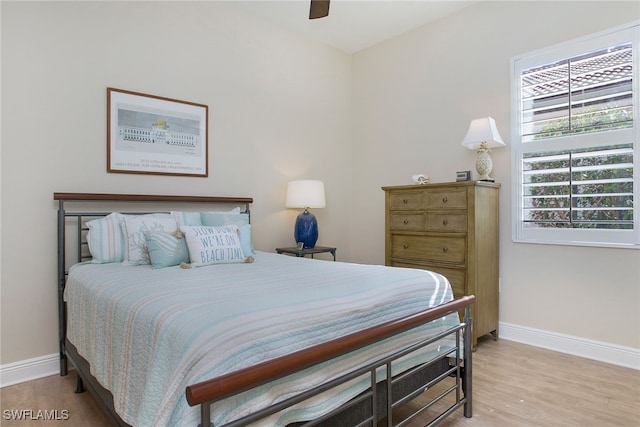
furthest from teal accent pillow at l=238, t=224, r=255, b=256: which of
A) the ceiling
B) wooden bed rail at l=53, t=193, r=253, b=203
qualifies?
the ceiling

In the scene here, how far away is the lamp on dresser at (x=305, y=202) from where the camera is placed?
142 inches

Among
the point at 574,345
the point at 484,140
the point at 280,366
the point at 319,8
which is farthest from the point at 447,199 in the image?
the point at 280,366

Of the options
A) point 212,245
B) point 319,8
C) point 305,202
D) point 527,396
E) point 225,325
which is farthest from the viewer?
point 305,202

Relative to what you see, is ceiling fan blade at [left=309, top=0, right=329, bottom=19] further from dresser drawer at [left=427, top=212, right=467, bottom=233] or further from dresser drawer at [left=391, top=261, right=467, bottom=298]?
dresser drawer at [left=391, top=261, right=467, bottom=298]

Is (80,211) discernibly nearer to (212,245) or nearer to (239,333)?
(212,245)

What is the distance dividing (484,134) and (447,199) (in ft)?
1.96

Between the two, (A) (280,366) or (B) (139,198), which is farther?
(B) (139,198)

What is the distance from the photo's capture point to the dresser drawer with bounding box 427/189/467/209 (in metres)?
2.92

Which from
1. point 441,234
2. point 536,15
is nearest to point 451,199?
point 441,234

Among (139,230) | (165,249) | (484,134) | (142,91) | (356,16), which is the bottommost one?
(165,249)

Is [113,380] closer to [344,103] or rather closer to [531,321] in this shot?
[531,321]

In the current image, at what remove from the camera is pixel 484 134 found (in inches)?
119

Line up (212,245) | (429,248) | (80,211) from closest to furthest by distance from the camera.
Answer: (212,245) → (80,211) → (429,248)

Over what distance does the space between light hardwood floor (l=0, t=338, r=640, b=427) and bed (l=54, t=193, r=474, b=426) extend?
0.16m
